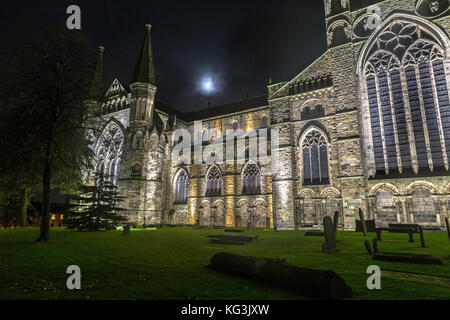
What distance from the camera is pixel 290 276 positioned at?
4961mm

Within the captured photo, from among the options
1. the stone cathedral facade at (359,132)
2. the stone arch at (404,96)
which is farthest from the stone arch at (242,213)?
the stone arch at (404,96)

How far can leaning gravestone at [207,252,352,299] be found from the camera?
4.42 meters

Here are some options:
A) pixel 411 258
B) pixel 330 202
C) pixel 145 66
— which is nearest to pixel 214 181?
pixel 330 202

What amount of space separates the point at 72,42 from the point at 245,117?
25195mm

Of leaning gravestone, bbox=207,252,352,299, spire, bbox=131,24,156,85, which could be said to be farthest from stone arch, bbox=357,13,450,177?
spire, bbox=131,24,156,85

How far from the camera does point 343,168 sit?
22438 millimetres

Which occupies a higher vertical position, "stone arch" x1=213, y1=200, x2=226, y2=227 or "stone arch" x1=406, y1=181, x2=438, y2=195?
"stone arch" x1=406, y1=181, x2=438, y2=195

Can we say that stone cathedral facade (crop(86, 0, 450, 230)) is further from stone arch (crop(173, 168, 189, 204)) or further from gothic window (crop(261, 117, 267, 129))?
gothic window (crop(261, 117, 267, 129))

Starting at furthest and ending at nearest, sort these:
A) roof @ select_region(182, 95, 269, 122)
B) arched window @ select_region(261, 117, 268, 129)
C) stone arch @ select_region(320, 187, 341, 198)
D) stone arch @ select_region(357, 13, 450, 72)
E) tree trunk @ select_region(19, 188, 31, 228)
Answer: roof @ select_region(182, 95, 269, 122)
arched window @ select_region(261, 117, 268, 129)
tree trunk @ select_region(19, 188, 31, 228)
stone arch @ select_region(320, 187, 341, 198)
stone arch @ select_region(357, 13, 450, 72)

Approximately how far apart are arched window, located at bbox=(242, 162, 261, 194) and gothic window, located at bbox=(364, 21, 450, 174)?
41.0 ft

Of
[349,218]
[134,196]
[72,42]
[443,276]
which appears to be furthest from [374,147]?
[134,196]

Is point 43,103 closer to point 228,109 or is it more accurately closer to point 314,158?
point 314,158

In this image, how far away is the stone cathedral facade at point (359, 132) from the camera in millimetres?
20391
